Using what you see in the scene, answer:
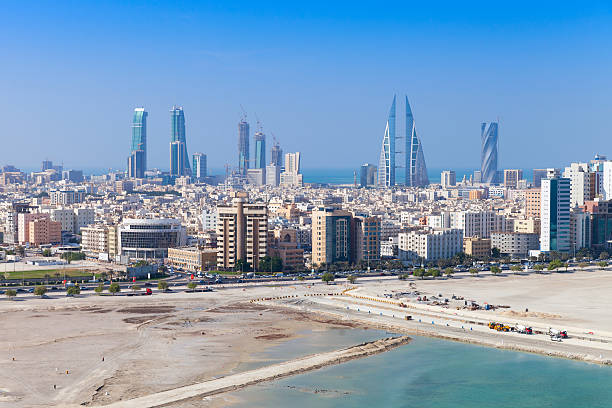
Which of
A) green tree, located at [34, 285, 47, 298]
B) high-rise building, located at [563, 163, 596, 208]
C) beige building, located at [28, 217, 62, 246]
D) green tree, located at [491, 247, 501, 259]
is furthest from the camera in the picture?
high-rise building, located at [563, 163, 596, 208]

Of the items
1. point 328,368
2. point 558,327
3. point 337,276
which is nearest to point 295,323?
point 328,368

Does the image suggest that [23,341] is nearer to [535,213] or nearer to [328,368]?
[328,368]

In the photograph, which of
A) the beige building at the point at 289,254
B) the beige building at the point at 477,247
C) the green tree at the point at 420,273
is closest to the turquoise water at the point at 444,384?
the green tree at the point at 420,273

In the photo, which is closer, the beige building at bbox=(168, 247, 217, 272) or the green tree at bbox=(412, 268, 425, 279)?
the green tree at bbox=(412, 268, 425, 279)

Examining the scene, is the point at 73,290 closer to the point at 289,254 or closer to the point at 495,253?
the point at 289,254

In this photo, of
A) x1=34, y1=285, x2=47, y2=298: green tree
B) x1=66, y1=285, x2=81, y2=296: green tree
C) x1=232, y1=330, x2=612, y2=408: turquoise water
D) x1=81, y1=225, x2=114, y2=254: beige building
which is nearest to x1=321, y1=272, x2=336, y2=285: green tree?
x1=66, y1=285, x2=81, y2=296: green tree

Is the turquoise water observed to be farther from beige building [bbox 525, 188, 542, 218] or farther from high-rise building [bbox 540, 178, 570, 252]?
beige building [bbox 525, 188, 542, 218]
